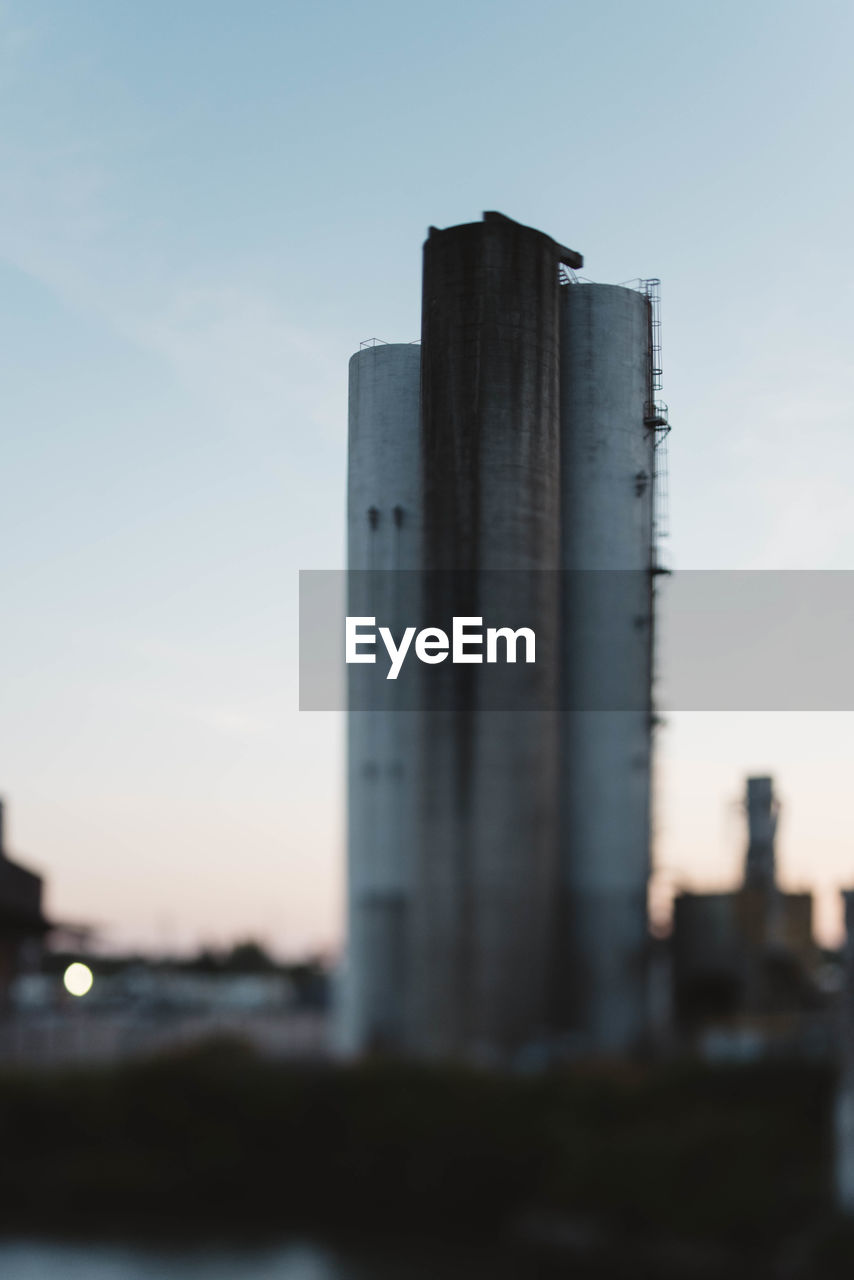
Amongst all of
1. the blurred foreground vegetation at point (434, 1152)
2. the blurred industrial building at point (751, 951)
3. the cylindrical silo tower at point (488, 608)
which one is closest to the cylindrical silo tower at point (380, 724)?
the cylindrical silo tower at point (488, 608)

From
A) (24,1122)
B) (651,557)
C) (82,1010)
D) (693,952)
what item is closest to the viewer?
(24,1122)

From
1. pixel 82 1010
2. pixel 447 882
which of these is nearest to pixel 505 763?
pixel 447 882

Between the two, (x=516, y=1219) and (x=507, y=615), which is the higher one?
(x=507, y=615)

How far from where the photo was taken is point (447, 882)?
45.2 m

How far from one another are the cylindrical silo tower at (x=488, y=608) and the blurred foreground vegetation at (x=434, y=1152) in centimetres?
394

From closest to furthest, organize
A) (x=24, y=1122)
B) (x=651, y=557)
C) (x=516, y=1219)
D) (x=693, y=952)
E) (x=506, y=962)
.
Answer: (x=516, y=1219) < (x=24, y=1122) < (x=506, y=962) < (x=693, y=952) < (x=651, y=557)

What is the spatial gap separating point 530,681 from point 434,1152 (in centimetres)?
1470

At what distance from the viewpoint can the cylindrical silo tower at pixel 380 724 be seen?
4528 cm

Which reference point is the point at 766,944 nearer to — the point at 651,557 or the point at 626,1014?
the point at 626,1014

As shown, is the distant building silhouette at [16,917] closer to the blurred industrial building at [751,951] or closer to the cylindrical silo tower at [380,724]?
the cylindrical silo tower at [380,724]

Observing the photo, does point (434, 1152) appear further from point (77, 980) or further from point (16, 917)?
point (16, 917)

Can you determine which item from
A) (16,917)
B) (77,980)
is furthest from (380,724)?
(16,917)

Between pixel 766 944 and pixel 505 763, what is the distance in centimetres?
988

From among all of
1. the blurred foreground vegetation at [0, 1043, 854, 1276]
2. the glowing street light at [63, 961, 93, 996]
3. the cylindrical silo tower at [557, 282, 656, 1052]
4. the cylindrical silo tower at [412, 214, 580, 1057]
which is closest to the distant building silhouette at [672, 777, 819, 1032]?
the cylindrical silo tower at [557, 282, 656, 1052]
